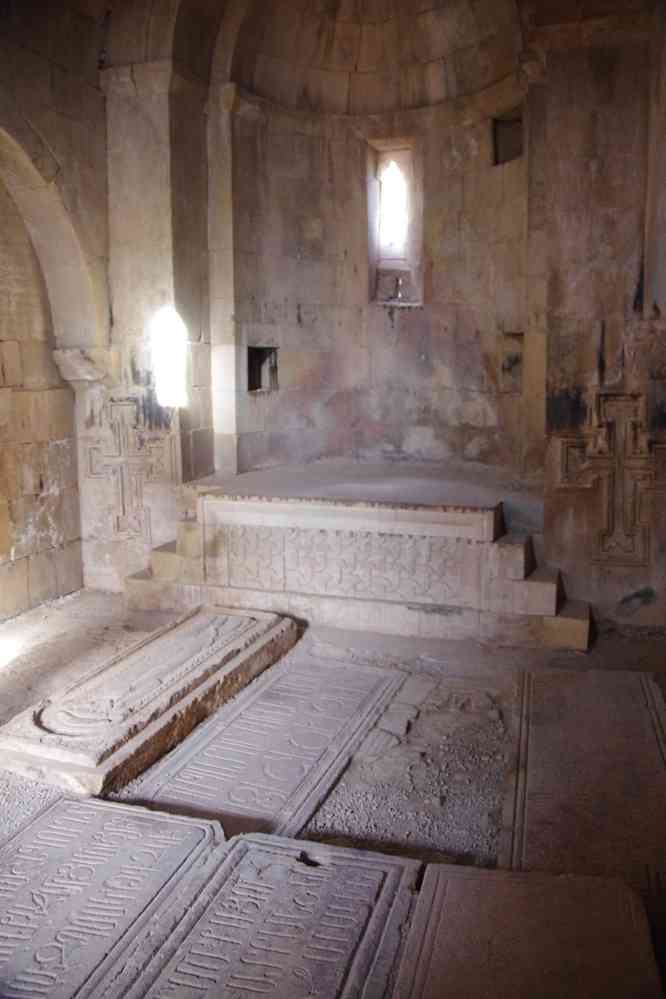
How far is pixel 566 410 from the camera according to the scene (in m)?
6.02

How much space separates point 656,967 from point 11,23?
6.63m

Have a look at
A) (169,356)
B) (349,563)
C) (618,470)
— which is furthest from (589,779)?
(169,356)

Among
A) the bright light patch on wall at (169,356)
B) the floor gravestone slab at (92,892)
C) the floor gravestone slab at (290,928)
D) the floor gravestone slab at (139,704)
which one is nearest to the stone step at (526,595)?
the floor gravestone slab at (139,704)

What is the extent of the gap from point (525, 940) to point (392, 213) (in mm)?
7361

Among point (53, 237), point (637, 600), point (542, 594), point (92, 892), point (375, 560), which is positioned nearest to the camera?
point (92, 892)

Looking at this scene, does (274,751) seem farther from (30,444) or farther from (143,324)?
(143,324)

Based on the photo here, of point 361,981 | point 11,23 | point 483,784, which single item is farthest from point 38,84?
point 361,981

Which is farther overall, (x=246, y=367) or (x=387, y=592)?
(x=246, y=367)

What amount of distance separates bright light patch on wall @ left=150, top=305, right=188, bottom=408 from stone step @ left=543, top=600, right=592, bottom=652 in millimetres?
3519

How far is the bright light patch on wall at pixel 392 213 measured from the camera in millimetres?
8766

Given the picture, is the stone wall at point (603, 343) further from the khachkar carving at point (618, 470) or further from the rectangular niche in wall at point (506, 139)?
the rectangular niche in wall at point (506, 139)

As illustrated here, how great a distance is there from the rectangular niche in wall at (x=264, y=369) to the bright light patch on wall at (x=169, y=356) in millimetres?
983

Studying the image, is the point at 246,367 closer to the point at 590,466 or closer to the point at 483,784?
the point at 590,466

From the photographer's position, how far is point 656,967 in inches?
105
